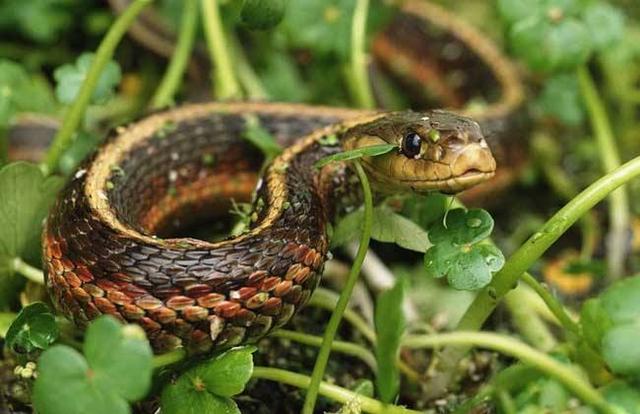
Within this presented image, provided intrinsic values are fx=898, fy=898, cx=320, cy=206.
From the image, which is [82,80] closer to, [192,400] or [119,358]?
[192,400]

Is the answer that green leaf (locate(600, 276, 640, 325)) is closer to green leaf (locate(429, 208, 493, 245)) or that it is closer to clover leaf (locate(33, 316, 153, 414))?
green leaf (locate(429, 208, 493, 245))

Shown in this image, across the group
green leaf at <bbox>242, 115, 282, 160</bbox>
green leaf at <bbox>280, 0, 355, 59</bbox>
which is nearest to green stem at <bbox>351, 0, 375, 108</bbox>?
green leaf at <bbox>280, 0, 355, 59</bbox>

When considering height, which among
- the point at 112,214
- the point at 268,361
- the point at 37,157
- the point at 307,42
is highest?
the point at 307,42

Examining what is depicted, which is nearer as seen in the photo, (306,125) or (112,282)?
(112,282)

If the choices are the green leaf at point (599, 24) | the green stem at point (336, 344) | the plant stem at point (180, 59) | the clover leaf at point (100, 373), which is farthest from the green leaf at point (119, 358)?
the green leaf at point (599, 24)

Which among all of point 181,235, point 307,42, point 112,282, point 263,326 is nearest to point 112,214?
point 112,282

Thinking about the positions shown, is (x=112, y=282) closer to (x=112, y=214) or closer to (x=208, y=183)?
(x=112, y=214)
